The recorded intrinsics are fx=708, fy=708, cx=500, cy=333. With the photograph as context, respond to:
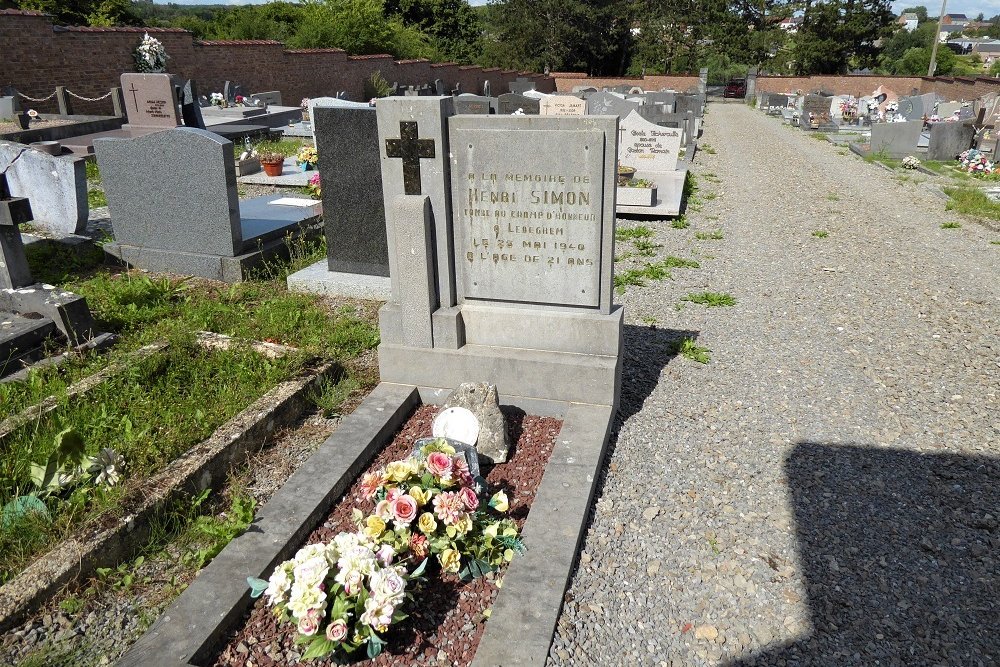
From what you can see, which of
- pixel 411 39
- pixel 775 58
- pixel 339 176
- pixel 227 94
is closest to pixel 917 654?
pixel 339 176

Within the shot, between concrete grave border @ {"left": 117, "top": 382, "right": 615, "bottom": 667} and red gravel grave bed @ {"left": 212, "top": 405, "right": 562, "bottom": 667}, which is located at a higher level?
concrete grave border @ {"left": 117, "top": 382, "right": 615, "bottom": 667}

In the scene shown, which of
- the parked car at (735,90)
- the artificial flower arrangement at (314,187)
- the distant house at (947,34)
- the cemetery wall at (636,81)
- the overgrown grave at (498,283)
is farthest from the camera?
the distant house at (947,34)

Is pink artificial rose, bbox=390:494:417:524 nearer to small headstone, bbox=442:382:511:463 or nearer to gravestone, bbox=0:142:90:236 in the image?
small headstone, bbox=442:382:511:463

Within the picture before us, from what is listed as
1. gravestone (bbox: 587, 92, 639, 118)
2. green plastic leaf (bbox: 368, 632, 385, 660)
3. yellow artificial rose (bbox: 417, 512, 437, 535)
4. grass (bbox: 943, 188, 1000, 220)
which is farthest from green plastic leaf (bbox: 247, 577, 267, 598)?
gravestone (bbox: 587, 92, 639, 118)

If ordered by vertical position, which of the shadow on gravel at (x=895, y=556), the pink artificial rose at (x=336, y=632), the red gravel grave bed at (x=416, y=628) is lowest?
the shadow on gravel at (x=895, y=556)

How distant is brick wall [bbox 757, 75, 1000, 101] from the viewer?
26219mm

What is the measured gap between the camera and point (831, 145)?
701 inches

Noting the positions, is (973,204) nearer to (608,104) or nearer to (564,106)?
→ (608,104)

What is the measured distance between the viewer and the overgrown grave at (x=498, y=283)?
12.2 feet

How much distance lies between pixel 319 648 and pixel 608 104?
49.8 ft

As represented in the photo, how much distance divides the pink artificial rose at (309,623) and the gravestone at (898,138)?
53.0 feet

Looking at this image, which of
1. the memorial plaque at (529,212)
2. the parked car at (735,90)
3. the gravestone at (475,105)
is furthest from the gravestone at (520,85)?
the memorial plaque at (529,212)

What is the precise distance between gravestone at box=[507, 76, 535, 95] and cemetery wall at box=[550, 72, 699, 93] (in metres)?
4.43

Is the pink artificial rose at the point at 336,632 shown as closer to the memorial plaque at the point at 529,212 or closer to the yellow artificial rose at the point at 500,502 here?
the yellow artificial rose at the point at 500,502
